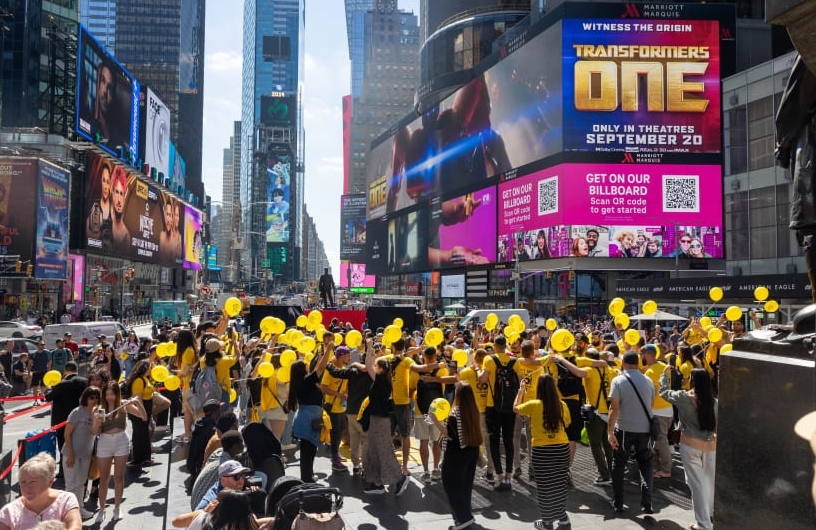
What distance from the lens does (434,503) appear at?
7.37m

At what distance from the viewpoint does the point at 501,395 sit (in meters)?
8.02

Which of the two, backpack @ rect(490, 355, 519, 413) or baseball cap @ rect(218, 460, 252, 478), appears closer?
baseball cap @ rect(218, 460, 252, 478)

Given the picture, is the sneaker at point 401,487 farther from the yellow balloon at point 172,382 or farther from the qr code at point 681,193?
the qr code at point 681,193

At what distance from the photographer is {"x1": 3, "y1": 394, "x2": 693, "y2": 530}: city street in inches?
259

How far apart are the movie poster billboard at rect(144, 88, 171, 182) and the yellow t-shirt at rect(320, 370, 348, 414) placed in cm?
6451

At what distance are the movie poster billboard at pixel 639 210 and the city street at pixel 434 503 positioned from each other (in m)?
39.0

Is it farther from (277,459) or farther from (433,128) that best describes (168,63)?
(277,459)

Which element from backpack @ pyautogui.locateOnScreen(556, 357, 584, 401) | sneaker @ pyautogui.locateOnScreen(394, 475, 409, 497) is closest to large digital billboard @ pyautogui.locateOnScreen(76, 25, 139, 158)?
sneaker @ pyautogui.locateOnScreen(394, 475, 409, 497)

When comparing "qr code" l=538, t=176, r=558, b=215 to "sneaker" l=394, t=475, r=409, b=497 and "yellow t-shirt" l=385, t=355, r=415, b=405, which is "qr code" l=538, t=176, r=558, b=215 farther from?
"sneaker" l=394, t=475, r=409, b=497

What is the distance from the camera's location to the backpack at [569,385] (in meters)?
8.13

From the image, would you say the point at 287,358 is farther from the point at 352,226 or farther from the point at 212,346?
the point at 352,226

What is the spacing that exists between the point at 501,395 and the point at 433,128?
67023 mm

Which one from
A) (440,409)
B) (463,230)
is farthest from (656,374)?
(463,230)

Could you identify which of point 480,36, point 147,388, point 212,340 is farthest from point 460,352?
point 480,36
